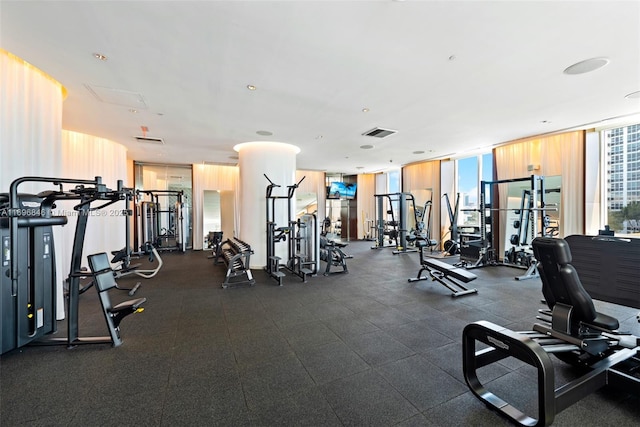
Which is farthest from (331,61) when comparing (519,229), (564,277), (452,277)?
(519,229)

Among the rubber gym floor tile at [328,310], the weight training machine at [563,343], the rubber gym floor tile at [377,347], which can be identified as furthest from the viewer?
the rubber gym floor tile at [328,310]

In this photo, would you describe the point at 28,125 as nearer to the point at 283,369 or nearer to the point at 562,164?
the point at 283,369

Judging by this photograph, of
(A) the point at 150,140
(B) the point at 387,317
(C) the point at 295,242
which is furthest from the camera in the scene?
(A) the point at 150,140

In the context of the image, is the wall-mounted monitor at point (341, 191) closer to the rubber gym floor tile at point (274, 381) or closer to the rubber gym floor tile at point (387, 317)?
the rubber gym floor tile at point (387, 317)

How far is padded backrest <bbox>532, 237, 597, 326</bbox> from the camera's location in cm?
191

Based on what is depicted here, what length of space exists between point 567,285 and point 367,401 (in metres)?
1.66

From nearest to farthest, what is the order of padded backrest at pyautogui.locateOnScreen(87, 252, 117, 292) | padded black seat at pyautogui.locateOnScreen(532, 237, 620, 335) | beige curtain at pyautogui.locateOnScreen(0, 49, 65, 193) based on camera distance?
1. padded black seat at pyautogui.locateOnScreen(532, 237, 620, 335)
2. padded backrest at pyautogui.locateOnScreen(87, 252, 117, 292)
3. beige curtain at pyautogui.locateOnScreen(0, 49, 65, 193)

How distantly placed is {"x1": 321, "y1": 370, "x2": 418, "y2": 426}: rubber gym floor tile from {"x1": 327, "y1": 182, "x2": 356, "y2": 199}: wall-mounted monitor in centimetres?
1035

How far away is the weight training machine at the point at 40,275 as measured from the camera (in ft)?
8.31

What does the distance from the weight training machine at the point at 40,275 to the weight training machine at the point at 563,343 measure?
10.3 ft

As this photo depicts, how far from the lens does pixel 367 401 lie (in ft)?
6.32

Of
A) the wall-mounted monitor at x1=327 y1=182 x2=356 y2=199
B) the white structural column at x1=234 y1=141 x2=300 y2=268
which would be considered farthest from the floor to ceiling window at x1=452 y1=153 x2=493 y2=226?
the white structural column at x1=234 y1=141 x2=300 y2=268

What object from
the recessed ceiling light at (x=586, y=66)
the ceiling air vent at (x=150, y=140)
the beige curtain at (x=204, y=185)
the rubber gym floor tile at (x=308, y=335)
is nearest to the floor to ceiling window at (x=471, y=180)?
the recessed ceiling light at (x=586, y=66)

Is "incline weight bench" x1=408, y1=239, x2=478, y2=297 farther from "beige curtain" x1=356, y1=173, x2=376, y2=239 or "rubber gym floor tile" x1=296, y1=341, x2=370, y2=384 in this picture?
"beige curtain" x1=356, y1=173, x2=376, y2=239
